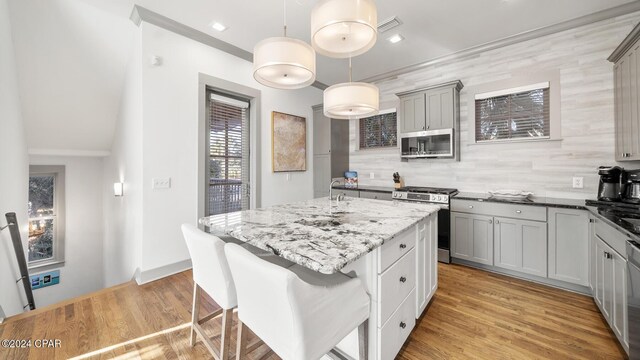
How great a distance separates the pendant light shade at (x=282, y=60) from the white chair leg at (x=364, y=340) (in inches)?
63.7

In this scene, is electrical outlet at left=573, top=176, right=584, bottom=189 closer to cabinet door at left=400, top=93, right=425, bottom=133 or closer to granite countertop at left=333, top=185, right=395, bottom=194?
cabinet door at left=400, top=93, right=425, bottom=133

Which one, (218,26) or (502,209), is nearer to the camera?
(502,209)

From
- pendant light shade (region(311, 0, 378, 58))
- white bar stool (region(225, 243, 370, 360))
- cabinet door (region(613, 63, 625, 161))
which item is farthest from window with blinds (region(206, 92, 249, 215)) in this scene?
cabinet door (region(613, 63, 625, 161))

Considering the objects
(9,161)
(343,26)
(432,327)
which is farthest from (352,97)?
(9,161)

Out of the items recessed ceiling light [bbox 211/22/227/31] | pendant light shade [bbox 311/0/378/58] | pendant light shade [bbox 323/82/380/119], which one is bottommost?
pendant light shade [bbox 323/82/380/119]

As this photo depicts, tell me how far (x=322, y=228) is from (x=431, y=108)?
3.00 meters

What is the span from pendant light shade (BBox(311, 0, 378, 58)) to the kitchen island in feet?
3.86

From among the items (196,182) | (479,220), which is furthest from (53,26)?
→ (479,220)

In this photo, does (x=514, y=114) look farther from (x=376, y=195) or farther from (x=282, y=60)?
(x=282, y=60)

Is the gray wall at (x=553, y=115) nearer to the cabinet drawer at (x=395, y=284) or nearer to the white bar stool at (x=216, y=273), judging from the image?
the cabinet drawer at (x=395, y=284)

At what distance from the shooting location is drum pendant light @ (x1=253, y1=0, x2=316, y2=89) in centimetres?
158

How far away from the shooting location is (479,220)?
3.01 metres

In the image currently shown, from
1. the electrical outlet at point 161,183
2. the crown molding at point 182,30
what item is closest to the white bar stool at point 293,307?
the electrical outlet at point 161,183

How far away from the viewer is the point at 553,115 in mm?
2986
